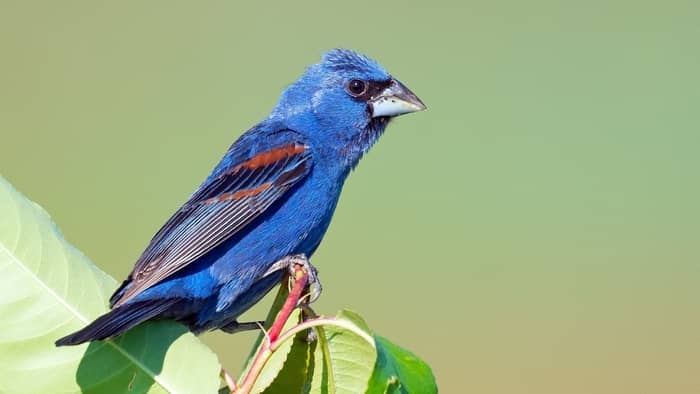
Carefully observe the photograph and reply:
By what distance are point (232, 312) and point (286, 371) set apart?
0.97m

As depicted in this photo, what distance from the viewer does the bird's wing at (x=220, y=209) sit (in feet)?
8.36

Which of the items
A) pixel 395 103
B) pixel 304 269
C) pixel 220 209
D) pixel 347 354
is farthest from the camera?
pixel 395 103

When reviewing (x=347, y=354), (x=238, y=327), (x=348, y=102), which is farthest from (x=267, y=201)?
(x=347, y=354)

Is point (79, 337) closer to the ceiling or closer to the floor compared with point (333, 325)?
closer to the floor

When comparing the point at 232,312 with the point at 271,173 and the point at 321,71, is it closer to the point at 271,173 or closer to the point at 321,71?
the point at 271,173

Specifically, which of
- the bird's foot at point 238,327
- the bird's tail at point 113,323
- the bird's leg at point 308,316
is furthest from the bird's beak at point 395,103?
the bird's leg at point 308,316

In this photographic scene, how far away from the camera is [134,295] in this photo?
2293mm

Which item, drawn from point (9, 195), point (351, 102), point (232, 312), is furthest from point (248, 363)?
point (351, 102)

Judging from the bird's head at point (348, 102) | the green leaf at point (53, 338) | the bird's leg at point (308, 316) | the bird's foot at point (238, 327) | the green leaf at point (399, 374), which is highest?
the bird's head at point (348, 102)

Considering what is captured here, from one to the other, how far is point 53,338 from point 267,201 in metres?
1.14

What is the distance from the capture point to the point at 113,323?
5.99 ft

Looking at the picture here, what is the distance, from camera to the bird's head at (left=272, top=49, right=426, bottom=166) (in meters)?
3.09

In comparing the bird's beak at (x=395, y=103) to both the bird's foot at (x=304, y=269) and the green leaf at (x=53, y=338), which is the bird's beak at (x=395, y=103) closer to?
the bird's foot at (x=304, y=269)

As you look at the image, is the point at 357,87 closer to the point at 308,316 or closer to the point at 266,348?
the point at 308,316
